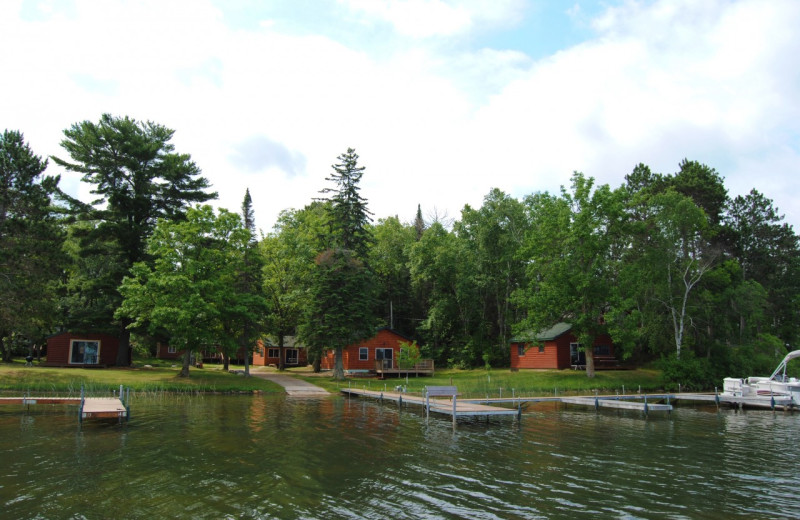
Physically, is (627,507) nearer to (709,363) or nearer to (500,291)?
(709,363)

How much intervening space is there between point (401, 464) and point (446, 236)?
45986mm

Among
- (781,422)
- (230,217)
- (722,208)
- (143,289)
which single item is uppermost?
(722,208)

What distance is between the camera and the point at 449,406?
2458 centimetres

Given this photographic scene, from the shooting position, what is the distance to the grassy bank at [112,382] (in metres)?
30.0

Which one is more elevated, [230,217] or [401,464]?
[230,217]

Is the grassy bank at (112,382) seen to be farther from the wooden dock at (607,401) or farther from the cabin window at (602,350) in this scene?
the cabin window at (602,350)

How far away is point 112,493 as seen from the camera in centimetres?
1160

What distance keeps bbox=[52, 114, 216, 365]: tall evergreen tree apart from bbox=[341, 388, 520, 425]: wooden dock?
76.2ft

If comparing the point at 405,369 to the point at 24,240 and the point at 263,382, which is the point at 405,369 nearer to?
the point at 263,382

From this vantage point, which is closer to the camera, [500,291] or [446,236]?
[500,291]

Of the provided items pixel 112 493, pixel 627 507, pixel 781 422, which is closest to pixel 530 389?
pixel 781 422

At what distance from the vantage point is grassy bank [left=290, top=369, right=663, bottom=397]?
34938mm

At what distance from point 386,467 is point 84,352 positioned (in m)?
39.6

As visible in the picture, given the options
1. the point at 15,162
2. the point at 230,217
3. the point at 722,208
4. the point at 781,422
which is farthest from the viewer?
the point at 722,208
